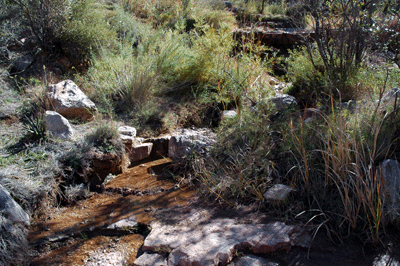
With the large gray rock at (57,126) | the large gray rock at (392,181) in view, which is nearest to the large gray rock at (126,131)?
the large gray rock at (57,126)

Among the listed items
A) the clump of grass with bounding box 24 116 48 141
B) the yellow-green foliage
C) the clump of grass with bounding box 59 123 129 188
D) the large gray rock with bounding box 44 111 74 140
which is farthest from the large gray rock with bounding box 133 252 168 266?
the yellow-green foliage

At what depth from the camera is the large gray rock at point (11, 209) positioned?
2973mm

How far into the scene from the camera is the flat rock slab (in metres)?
2.52

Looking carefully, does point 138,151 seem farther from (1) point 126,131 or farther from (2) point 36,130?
(2) point 36,130

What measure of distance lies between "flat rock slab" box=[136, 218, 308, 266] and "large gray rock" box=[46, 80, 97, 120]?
257 centimetres

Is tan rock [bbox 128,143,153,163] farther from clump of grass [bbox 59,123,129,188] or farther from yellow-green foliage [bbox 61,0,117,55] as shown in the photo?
yellow-green foliage [bbox 61,0,117,55]

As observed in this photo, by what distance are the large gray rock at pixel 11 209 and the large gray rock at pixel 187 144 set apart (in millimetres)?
2043

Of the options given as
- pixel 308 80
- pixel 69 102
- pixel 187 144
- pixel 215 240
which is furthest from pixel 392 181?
pixel 69 102

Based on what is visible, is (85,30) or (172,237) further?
(85,30)

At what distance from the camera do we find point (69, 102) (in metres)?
4.76

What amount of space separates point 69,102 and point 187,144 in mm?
1942

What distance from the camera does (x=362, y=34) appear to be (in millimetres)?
4949

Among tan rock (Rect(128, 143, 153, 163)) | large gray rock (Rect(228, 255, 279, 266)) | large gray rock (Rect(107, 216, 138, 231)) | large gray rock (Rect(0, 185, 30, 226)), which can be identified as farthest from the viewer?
tan rock (Rect(128, 143, 153, 163))

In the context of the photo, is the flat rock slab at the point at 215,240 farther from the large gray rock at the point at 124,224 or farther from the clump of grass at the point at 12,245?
the clump of grass at the point at 12,245
